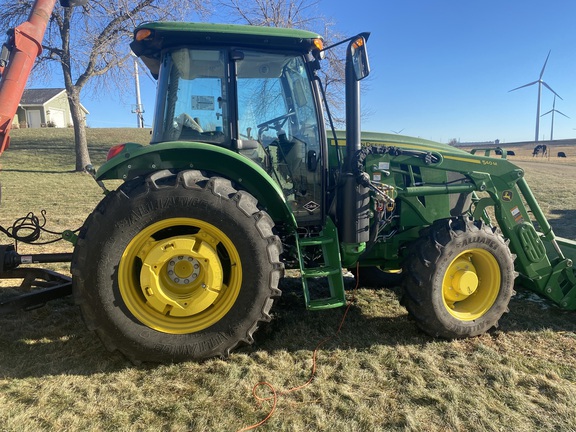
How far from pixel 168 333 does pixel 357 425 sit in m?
1.43

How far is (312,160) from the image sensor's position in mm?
3543

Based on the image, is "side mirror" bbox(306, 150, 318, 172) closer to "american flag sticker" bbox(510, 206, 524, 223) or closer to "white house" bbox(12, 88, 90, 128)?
"american flag sticker" bbox(510, 206, 524, 223)

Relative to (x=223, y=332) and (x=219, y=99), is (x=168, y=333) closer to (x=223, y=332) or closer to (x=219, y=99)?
(x=223, y=332)

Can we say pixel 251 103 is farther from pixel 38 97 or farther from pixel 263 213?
pixel 38 97

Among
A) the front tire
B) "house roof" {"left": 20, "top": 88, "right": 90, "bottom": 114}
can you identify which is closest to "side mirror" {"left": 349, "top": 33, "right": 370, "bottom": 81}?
the front tire

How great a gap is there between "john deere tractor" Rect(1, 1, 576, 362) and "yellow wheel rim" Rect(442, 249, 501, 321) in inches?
0.5

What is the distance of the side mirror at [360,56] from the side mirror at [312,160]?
720mm

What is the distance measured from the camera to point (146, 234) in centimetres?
294

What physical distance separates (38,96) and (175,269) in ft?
156

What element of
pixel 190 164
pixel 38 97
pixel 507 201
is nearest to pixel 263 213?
pixel 190 164

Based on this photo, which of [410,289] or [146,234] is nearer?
[146,234]

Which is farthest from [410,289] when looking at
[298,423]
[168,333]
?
[168,333]

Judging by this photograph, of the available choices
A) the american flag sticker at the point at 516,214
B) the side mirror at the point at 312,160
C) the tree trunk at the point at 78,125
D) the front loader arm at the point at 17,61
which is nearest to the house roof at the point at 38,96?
the tree trunk at the point at 78,125

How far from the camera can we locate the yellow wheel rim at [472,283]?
3.46m
